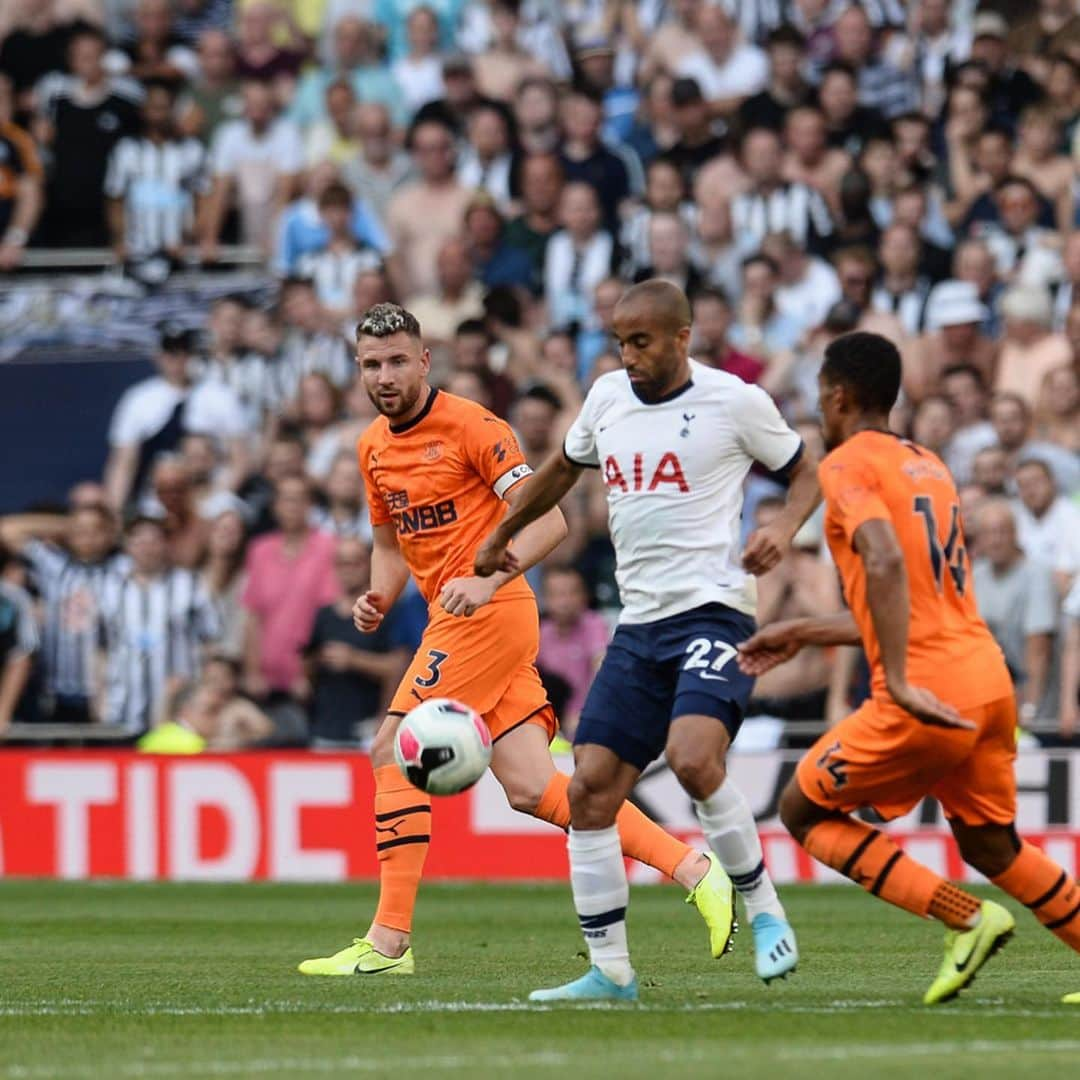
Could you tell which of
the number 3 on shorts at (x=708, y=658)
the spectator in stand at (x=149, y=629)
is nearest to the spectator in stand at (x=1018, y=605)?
the spectator in stand at (x=149, y=629)

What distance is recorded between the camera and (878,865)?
25.4 feet

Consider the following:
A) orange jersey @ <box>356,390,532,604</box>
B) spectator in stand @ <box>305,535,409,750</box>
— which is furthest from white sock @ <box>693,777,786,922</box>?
spectator in stand @ <box>305,535,409,750</box>

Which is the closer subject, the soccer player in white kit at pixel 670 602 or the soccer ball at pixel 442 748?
the soccer player in white kit at pixel 670 602

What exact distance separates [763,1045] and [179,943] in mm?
5313

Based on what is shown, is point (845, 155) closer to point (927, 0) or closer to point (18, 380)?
point (927, 0)

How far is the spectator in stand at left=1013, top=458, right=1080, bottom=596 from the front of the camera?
1558cm

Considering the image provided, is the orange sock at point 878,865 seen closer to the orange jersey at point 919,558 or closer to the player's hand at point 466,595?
the orange jersey at point 919,558

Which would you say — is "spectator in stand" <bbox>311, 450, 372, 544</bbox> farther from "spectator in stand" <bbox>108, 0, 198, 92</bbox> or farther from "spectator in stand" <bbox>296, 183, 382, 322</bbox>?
"spectator in stand" <bbox>108, 0, 198, 92</bbox>

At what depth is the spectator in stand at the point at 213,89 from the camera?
21703 mm

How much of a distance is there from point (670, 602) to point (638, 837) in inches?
72.2

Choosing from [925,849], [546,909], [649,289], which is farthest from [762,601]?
[649,289]

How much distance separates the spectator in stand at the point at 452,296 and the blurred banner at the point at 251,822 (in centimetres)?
413

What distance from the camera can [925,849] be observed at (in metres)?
15.5

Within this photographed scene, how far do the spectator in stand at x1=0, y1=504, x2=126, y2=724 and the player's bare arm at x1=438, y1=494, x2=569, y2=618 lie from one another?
9.09m
